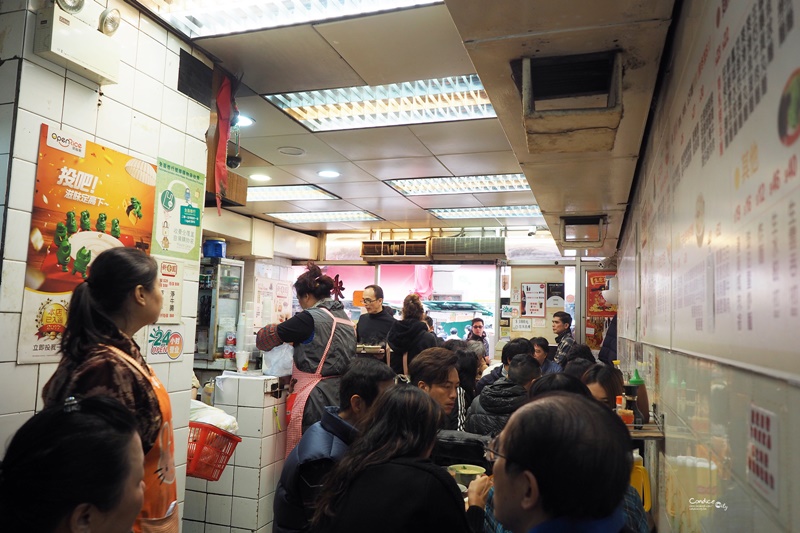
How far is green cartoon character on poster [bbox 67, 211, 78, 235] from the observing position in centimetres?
226

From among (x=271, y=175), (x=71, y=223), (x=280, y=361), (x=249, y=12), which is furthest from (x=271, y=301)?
(x=71, y=223)

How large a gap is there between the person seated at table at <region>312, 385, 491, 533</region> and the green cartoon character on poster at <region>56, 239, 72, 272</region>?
136cm

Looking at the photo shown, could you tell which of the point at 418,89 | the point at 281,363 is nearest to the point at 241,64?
the point at 418,89

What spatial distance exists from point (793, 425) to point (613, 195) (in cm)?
313

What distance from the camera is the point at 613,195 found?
3.71 meters

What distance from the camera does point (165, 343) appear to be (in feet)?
9.09

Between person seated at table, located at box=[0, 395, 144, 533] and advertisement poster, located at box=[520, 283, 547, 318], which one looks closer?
person seated at table, located at box=[0, 395, 144, 533]

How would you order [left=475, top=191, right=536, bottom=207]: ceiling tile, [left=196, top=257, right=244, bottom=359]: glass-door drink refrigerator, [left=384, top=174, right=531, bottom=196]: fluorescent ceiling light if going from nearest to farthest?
[left=196, top=257, right=244, bottom=359]: glass-door drink refrigerator < [left=384, top=174, right=531, bottom=196]: fluorescent ceiling light < [left=475, top=191, right=536, bottom=207]: ceiling tile

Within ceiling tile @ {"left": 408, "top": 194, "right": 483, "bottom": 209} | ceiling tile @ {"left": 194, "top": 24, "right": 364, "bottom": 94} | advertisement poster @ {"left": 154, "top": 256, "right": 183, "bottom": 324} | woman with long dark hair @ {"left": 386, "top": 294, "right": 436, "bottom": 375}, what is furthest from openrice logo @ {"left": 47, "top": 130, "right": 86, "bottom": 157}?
ceiling tile @ {"left": 408, "top": 194, "right": 483, "bottom": 209}

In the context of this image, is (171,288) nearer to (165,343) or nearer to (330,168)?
(165,343)

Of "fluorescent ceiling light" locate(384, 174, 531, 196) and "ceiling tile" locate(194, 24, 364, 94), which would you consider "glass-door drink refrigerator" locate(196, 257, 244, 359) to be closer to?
"fluorescent ceiling light" locate(384, 174, 531, 196)

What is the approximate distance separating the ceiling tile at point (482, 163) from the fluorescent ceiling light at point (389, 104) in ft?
3.00

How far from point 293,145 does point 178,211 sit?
7.23ft

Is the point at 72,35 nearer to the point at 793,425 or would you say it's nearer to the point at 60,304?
the point at 60,304
